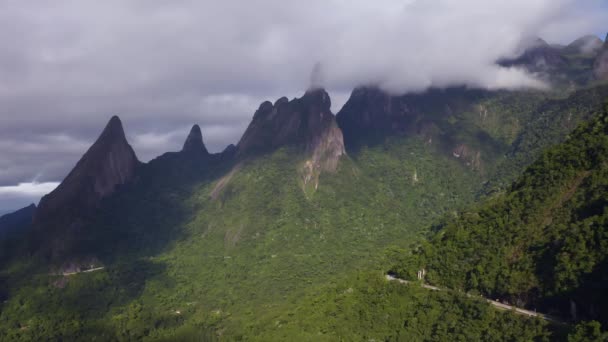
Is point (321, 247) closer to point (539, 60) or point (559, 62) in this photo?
point (539, 60)

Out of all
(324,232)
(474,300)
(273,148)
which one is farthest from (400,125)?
(474,300)

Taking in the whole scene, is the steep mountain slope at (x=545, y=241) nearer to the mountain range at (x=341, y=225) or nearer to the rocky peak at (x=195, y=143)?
the mountain range at (x=341, y=225)

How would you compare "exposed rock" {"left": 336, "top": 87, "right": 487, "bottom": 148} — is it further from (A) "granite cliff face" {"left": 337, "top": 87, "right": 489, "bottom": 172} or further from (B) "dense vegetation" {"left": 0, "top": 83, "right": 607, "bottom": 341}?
(B) "dense vegetation" {"left": 0, "top": 83, "right": 607, "bottom": 341}

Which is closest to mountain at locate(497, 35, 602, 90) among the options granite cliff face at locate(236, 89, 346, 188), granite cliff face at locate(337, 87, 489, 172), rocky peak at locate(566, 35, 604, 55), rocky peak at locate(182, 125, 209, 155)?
rocky peak at locate(566, 35, 604, 55)

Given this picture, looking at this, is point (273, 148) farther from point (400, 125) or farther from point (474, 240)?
point (474, 240)

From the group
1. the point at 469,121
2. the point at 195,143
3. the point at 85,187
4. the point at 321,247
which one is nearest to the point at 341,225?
the point at 321,247

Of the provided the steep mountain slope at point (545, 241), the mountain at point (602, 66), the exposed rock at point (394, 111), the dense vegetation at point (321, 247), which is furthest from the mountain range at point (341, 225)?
the mountain at point (602, 66)
